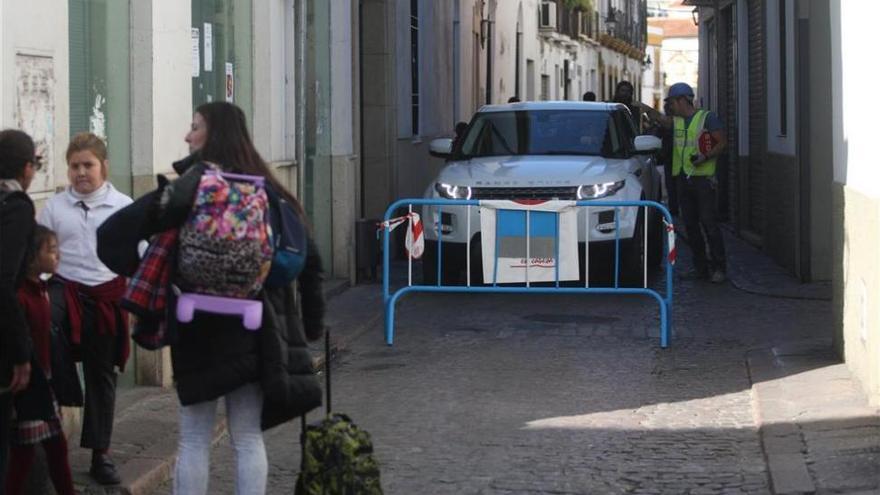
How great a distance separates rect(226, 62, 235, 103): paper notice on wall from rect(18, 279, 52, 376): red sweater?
5640mm

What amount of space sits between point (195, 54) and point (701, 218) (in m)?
6.40

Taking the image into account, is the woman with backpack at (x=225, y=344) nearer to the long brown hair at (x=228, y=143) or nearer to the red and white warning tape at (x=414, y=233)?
the long brown hair at (x=228, y=143)

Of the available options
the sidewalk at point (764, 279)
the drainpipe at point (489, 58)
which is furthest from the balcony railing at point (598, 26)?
the sidewalk at point (764, 279)

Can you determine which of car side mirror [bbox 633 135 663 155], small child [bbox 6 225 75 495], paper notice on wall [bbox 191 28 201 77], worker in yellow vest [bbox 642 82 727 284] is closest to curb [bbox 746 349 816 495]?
small child [bbox 6 225 75 495]

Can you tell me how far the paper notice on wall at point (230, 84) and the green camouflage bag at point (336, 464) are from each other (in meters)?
6.31

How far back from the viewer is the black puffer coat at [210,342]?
580 cm

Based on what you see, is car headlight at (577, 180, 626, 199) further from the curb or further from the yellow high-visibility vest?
the curb

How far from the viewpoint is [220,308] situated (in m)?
5.75

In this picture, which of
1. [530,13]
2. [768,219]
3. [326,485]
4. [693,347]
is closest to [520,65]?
[530,13]

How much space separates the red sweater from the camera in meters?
6.44

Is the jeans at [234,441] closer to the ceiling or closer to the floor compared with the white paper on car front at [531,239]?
closer to the floor

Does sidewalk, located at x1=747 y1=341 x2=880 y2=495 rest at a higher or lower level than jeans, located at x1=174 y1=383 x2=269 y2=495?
lower

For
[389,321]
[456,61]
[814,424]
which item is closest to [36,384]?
[814,424]

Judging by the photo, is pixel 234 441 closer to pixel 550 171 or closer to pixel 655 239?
pixel 550 171
